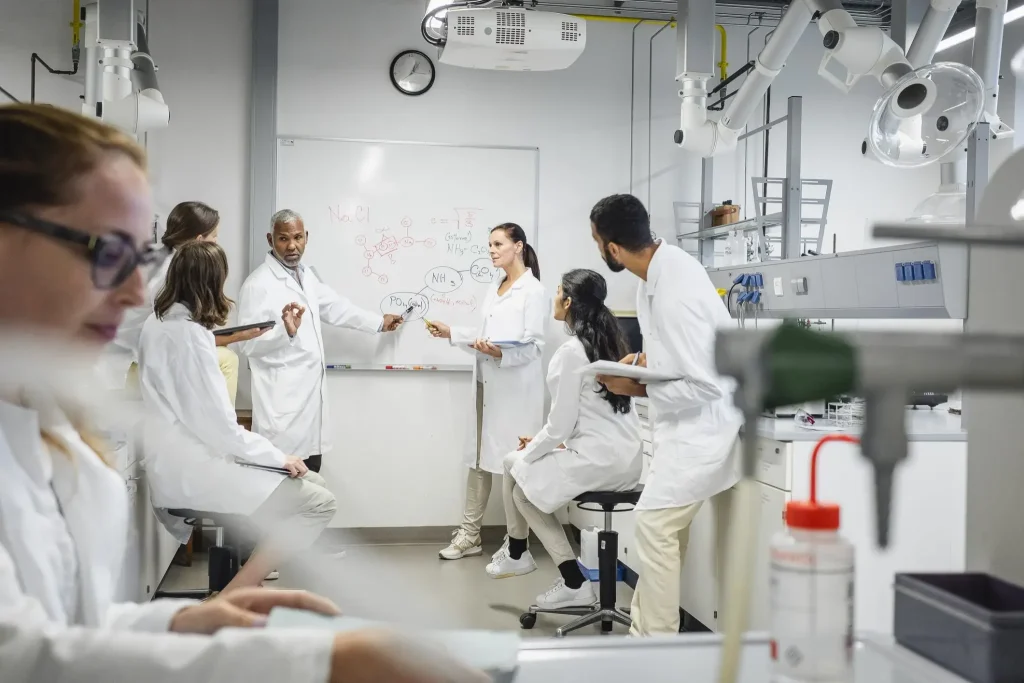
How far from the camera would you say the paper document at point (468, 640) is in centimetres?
68

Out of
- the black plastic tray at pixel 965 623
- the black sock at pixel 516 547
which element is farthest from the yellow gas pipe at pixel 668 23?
the black plastic tray at pixel 965 623

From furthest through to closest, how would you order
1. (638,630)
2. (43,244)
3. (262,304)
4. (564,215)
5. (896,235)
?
1. (564,215)
2. (262,304)
3. (638,630)
4. (43,244)
5. (896,235)

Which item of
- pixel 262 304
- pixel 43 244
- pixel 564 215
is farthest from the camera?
pixel 564 215

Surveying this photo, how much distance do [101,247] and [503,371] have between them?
3.28 metres

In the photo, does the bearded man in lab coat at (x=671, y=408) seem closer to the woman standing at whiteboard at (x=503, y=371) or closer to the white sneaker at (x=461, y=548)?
the woman standing at whiteboard at (x=503, y=371)

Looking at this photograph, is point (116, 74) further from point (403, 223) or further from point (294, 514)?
point (294, 514)

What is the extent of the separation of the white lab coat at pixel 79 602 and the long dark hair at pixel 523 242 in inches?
127

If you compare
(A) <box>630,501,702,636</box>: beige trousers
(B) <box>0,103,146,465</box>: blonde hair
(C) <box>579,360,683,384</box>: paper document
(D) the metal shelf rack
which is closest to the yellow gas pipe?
(D) the metal shelf rack

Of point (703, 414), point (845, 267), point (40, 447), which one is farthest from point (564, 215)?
point (40, 447)

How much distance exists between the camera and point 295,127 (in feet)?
13.8

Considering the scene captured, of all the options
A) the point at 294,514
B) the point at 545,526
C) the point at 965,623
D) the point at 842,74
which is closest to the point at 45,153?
the point at 965,623

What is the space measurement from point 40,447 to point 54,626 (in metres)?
0.21

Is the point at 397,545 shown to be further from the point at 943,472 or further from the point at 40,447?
the point at 40,447

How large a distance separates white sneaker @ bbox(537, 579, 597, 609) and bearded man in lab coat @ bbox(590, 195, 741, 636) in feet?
1.74
